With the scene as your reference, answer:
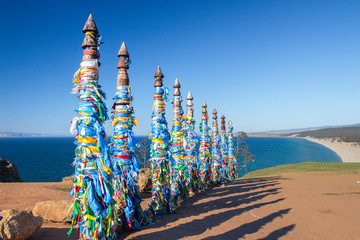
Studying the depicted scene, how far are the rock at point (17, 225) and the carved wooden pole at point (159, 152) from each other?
168 inches

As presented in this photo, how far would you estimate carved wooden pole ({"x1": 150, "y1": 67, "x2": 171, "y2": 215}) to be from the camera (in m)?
9.49

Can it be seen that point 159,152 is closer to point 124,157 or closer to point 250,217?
point 124,157

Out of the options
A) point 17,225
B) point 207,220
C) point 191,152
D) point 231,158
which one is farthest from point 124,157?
point 231,158

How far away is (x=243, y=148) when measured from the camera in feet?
149

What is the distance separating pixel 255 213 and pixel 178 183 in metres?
3.92

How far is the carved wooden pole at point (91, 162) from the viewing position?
5.46 m

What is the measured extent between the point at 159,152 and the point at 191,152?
4807mm

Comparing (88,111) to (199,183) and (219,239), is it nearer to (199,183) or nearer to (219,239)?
(219,239)

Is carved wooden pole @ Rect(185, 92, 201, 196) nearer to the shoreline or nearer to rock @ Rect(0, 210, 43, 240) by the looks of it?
rock @ Rect(0, 210, 43, 240)

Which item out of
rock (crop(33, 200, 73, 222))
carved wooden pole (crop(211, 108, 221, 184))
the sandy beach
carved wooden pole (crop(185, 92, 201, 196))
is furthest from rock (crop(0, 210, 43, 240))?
the sandy beach

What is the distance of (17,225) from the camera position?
6.09 m

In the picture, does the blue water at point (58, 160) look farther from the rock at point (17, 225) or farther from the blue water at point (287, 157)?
the rock at point (17, 225)

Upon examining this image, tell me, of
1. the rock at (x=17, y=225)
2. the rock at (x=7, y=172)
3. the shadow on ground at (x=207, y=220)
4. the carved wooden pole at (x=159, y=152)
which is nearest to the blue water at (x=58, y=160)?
the rock at (x=7, y=172)

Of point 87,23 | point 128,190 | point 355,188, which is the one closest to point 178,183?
point 128,190
